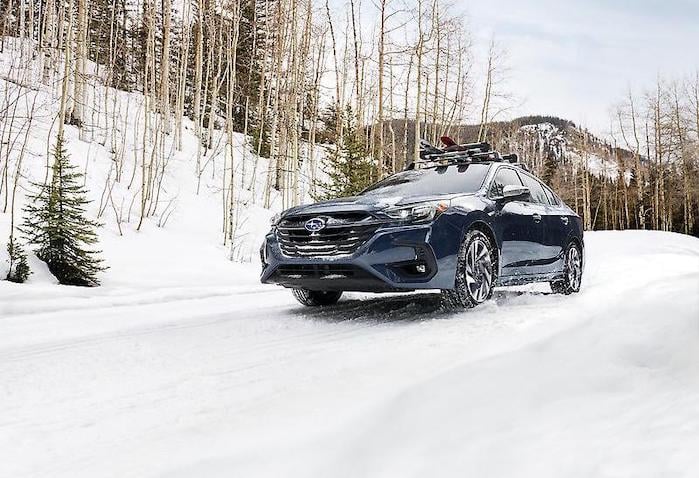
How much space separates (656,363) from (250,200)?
775 inches

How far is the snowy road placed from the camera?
6.24 feet

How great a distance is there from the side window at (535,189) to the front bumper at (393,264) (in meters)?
2.41

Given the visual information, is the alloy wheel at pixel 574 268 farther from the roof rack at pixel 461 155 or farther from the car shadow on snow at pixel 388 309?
the roof rack at pixel 461 155

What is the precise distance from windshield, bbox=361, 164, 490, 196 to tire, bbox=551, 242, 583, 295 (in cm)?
178

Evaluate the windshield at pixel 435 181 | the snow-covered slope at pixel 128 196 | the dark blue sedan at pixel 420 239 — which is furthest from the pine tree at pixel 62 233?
the windshield at pixel 435 181

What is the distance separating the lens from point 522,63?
33.1 meters

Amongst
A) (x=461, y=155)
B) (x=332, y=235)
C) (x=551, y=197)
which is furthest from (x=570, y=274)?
(x=332, y=235)

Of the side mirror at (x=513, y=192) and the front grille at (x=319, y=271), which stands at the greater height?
the side mirror at (x=513, y=192)

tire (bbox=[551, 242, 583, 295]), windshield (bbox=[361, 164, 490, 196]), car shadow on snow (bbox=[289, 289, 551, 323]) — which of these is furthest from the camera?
tire (bbox=[551, 242, 583, 295])

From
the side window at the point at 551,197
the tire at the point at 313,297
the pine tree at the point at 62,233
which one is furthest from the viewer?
the pine tree at the point at 62,233

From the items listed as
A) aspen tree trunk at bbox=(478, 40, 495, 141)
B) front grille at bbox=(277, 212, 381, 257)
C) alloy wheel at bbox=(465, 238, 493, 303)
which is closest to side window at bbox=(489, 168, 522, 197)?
alloy wheel at bbox=(465, 238, 493, 303)

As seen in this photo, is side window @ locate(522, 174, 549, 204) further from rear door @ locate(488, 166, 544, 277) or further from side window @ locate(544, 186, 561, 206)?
rear door @ locate(488, 166, 544, 277)

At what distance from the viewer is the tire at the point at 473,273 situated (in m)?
4.83

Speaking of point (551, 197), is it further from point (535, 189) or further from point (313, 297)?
point (313, 297)
